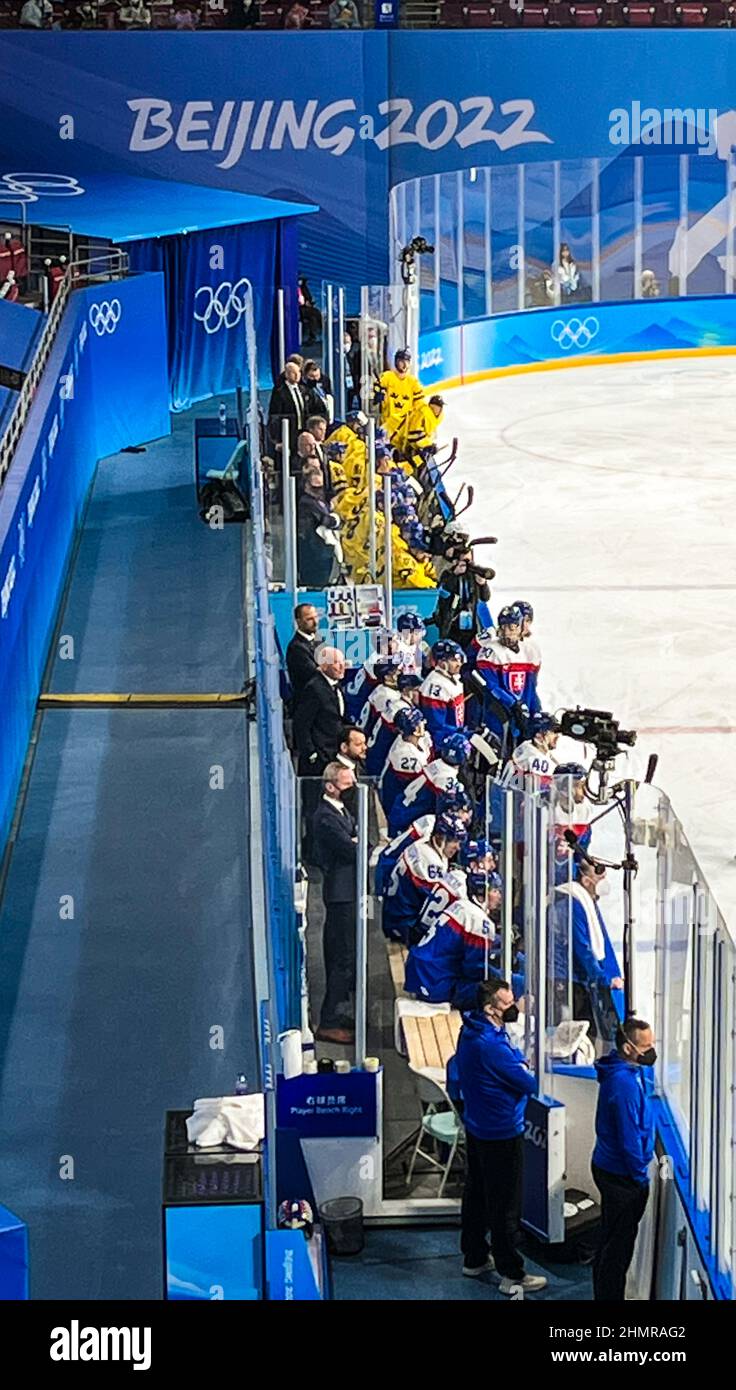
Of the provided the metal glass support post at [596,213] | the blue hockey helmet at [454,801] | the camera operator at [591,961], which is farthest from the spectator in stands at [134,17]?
the camera operator at [591,961]

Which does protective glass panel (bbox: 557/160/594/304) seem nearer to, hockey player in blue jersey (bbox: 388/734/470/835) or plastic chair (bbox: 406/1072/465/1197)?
hockey player in blue jersey (bbox: 388/734/470/835)

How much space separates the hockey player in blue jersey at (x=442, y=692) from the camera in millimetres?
10383

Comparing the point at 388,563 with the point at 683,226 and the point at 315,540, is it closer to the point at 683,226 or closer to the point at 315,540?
the point at 315,540

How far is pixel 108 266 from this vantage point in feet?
65.9

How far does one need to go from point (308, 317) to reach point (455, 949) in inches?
613

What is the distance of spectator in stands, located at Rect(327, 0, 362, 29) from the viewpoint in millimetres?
23875

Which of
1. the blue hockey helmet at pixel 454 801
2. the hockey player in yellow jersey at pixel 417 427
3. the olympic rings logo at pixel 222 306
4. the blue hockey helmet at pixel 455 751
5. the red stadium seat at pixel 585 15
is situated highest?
the red stadium seat at pixel 585 15

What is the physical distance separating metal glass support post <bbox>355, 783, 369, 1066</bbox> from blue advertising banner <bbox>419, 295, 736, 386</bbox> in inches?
635

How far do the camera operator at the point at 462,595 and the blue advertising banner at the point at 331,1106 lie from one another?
513 cm

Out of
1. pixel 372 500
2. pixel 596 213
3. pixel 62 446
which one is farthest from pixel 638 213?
pixel 372 500

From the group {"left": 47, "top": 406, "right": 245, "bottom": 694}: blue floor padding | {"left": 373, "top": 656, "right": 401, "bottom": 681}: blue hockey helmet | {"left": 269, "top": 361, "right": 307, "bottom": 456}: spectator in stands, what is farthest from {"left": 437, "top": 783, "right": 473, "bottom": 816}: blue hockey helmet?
{"left": 269, "top": 361, "right": 307, "bottom": 456}: spectator in stands

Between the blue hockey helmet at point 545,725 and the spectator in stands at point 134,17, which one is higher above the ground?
the spectator in stands at point 134,17

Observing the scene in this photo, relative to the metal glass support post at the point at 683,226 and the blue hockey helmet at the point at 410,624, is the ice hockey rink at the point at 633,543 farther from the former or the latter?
the blue hockey helmet at the point at 410,624
